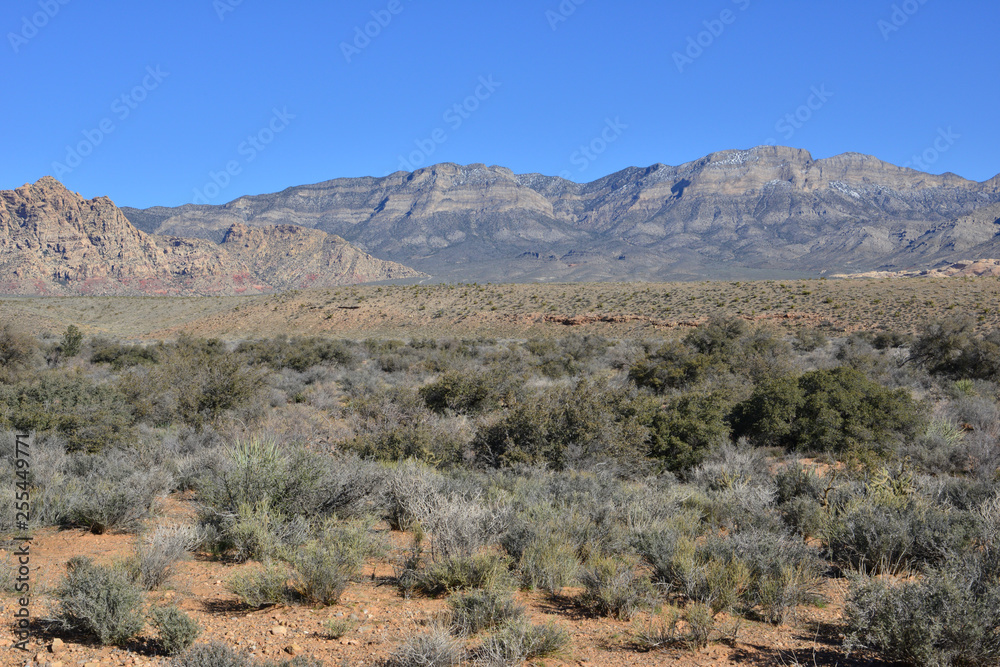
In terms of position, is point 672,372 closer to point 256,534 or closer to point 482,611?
point 256,534

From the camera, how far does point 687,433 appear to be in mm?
11359

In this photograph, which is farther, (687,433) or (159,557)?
(687,433)

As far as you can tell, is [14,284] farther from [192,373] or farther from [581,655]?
[581,655]

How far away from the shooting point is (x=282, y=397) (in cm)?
1628

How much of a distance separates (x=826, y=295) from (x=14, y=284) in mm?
181678

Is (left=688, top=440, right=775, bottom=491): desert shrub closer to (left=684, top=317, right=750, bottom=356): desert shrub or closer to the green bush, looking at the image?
(left=684, top=317, right=750, bottom=356): desert shrub

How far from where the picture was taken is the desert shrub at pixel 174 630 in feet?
13.8

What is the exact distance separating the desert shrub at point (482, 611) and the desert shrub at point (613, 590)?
74cm

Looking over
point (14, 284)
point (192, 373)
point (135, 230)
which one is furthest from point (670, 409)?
point (135, 230)

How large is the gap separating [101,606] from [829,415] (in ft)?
38.4

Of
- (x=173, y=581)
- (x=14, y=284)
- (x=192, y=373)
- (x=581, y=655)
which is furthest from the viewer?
(x=14, y=284)

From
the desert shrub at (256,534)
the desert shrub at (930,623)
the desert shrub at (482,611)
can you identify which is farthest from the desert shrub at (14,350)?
the desert shrub at (930,623)

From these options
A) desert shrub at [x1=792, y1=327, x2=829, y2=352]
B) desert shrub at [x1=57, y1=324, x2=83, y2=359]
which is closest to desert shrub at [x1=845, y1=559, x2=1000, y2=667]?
desert shrub at [x1=792, y1=327, x2=829, y2=352]

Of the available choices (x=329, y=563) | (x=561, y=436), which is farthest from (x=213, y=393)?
(x=329, y=563)
